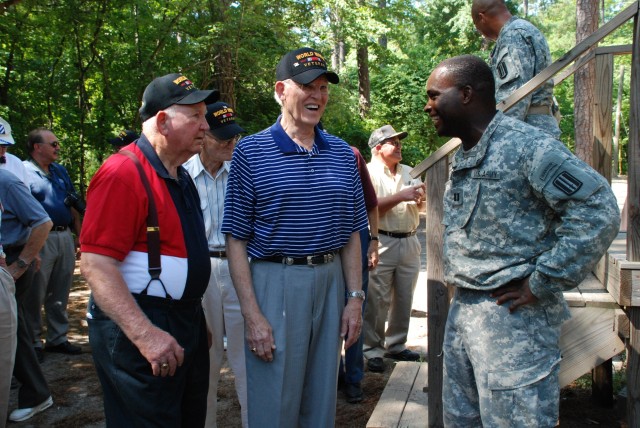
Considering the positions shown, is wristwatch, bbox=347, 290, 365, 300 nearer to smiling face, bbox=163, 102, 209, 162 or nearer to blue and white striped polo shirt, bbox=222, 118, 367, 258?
blue and white striped polo shirt, bbox=222, 118, 367, 258

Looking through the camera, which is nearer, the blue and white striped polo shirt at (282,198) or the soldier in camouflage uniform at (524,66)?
the blue and white striped polo shirt at (282,198)

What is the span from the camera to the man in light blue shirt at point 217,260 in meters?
3.68

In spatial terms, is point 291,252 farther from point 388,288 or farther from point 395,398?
point 388,288

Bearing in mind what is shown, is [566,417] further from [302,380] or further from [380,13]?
[380,13]

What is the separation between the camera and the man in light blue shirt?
368cm

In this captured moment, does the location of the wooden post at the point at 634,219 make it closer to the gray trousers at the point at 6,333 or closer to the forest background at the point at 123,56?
the gray trousers at the point at 6,333

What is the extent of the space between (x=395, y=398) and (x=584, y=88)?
34.1 feet

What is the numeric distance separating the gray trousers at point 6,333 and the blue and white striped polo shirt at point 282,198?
163 centimetres

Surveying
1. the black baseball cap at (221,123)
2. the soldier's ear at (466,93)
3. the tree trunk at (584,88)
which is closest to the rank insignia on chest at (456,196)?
the soldier's ear at (466,93)

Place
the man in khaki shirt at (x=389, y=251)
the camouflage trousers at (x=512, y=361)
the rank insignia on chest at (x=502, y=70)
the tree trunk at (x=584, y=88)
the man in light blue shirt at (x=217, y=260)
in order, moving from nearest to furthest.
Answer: the camouflage trousers at (x=512, y=361), the rank insignia on chest at (x=502, y=70), the man in light blue shirt at (x=217, y=260), the man in khaki shirt at (x=389, y=251), the tree trunk at (x=584, y=88)

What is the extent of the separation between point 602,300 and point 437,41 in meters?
27.0

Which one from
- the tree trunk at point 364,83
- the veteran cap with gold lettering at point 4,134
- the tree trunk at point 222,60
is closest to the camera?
the veteran cap with gold lettering at point 4,134

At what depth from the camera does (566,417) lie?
4406mm

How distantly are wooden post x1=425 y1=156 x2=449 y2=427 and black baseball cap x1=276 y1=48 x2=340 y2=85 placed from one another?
881 millimetres
